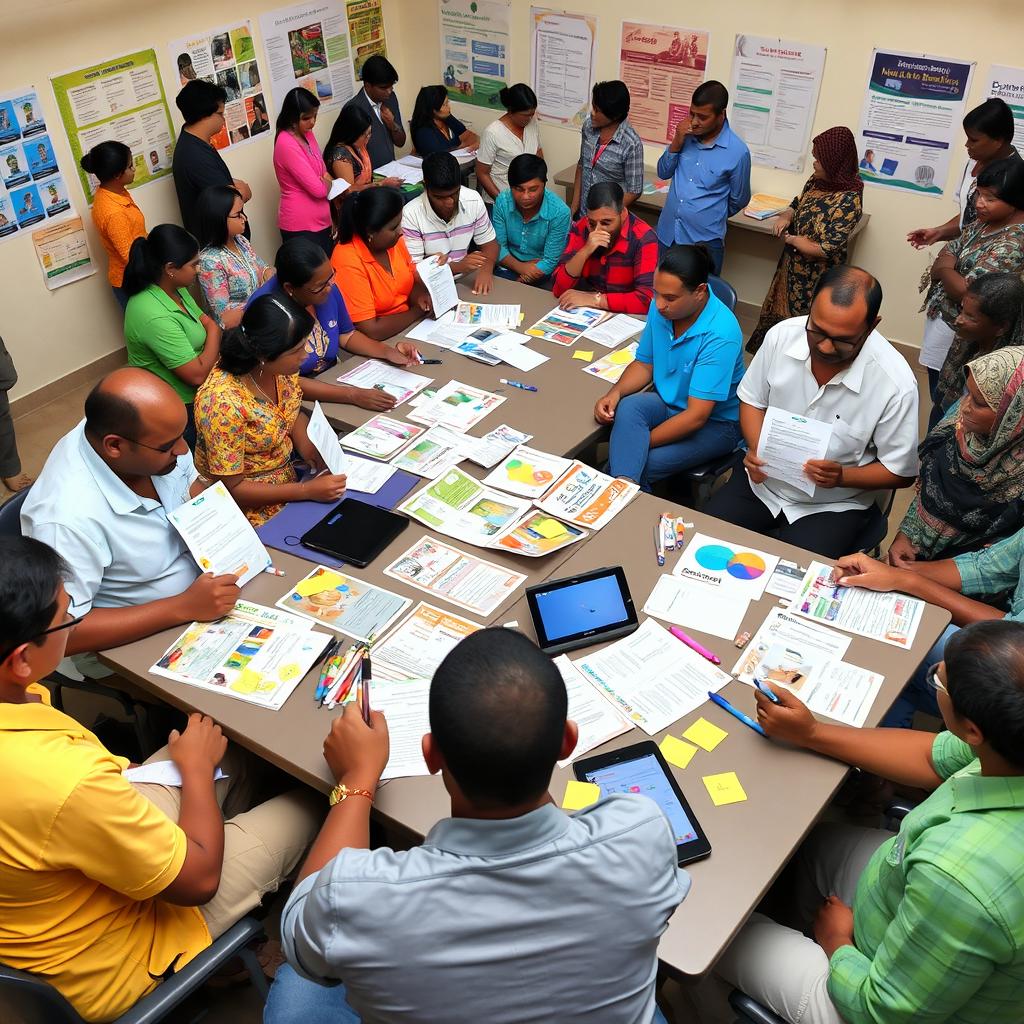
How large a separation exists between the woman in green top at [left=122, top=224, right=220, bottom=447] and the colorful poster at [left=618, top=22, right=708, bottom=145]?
11.2 ft

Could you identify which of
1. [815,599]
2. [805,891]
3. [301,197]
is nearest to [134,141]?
[301,197]

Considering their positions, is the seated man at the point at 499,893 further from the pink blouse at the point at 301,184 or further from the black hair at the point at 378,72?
the black hair at the point at 378,72

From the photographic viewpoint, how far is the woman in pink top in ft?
17.6

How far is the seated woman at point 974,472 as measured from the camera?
104 inches

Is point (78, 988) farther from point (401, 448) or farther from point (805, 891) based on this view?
point (401, 448)

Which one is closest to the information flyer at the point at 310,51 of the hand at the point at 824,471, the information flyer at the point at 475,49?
Answer: the information flyer at the point at 475,49

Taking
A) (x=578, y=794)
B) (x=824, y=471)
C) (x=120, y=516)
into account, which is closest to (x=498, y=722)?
(x=578, y=794)

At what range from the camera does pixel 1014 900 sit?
145 cm

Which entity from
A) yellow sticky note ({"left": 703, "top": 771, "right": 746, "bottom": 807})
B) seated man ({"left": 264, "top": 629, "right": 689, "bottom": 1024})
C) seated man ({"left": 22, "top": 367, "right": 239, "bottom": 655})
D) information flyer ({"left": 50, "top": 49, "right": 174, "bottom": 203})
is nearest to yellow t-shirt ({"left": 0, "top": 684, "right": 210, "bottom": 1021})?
seated man ({"left": 264, "top": 629, "right": 689, "bottom": 1024})

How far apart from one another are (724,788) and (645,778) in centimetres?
18

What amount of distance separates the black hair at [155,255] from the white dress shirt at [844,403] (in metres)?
2.33

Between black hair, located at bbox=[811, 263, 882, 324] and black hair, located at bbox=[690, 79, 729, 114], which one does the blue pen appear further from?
black hair, located at bbox=[690, 79, 729, 114]

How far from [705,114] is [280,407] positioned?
10.3 feet

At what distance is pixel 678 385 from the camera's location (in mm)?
3520
